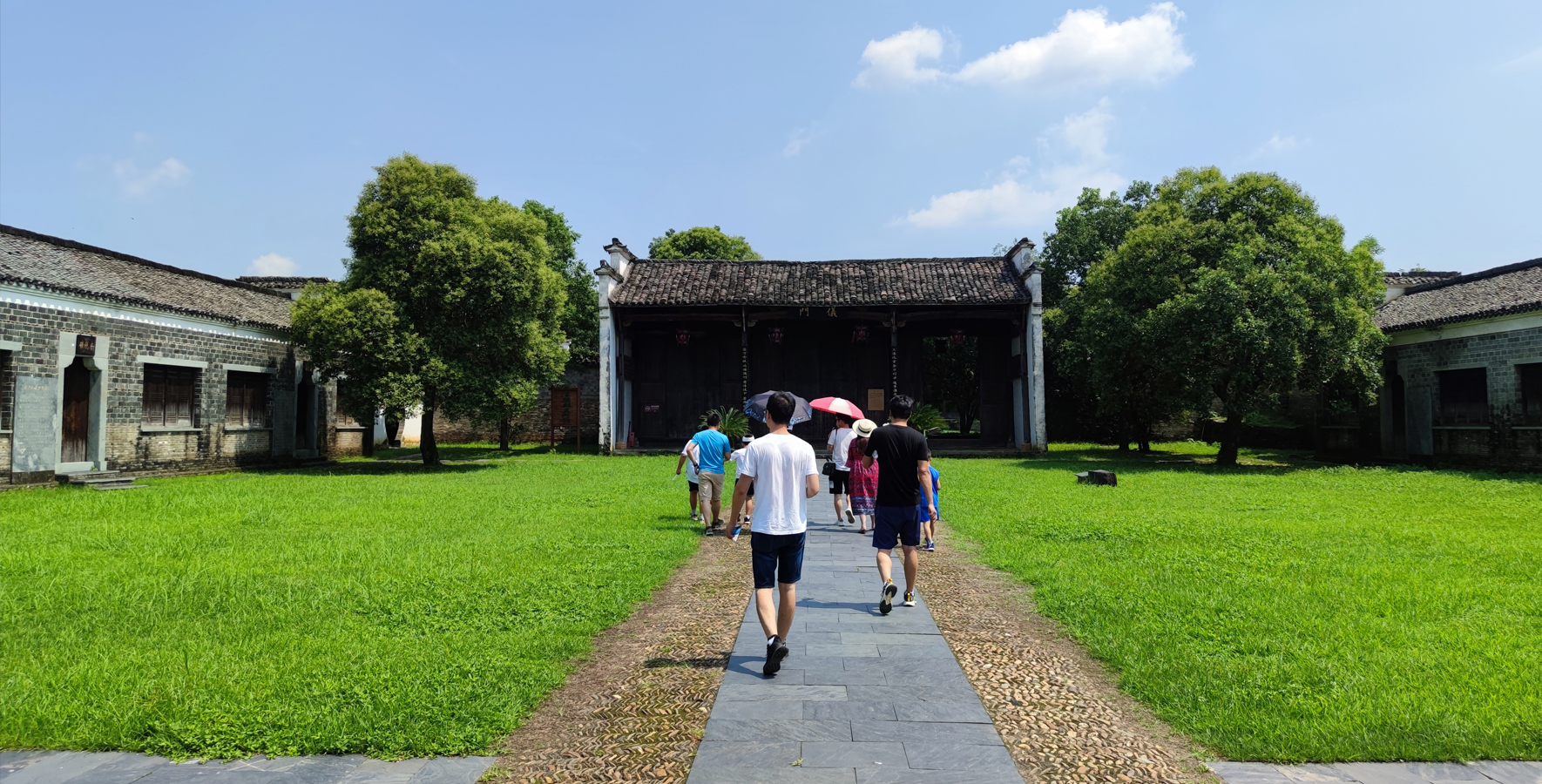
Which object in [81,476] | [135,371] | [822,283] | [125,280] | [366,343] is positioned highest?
[822,283]

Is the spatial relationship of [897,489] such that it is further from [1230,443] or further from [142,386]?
[142,386]

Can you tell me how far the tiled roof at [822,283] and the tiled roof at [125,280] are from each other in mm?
8608

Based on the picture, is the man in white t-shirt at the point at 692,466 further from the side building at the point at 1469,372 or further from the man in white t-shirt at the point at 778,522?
the side building at the point at 1469,372

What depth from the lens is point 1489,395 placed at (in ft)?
54.5

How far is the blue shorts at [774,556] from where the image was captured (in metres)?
4.28

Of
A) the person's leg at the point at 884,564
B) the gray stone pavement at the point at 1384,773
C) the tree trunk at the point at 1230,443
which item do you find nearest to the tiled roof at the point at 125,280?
the person's leg at the point at 884,564

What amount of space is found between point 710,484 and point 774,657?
4.69 meters

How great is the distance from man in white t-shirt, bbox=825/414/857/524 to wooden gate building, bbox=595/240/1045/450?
12118mm

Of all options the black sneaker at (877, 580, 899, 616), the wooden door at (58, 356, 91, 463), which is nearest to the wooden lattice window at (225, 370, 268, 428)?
the wooden door at (58, 356, 91, 463)

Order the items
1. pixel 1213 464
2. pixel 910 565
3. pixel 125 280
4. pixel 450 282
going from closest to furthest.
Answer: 1. pixel 910 565
2. pixel 125 280
3. pixel 450 282
4. pixel 1213 464

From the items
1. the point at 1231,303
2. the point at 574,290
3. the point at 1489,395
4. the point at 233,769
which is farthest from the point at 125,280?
the point at 1489,395

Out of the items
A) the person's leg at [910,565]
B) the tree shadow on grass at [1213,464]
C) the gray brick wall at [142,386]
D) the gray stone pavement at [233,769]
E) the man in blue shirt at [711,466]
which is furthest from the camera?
the tree shadow on grass at [1213,464]

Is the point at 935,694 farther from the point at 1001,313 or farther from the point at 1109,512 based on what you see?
the point at 1001,313

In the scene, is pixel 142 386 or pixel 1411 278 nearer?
pixel 142 386
